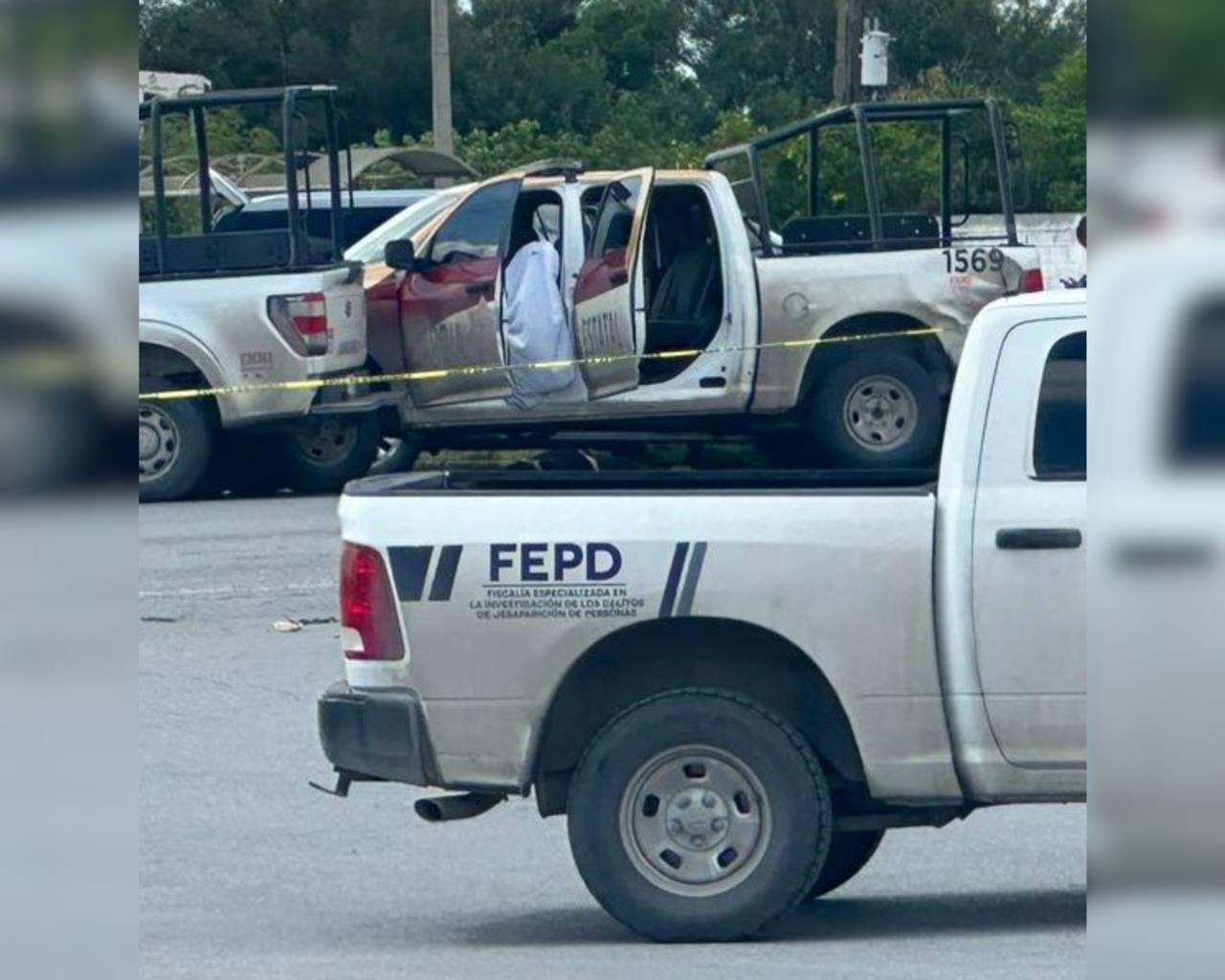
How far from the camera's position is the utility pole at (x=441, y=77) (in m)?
31.3

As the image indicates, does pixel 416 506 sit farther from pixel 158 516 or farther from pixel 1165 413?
pixel 158 516

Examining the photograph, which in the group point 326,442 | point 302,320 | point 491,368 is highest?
point 302,320

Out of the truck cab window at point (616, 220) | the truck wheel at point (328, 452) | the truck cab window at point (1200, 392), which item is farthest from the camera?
the truck wheel at point (328, 452)

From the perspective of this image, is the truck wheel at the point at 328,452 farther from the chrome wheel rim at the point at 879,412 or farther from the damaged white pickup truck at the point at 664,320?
the chrome wheel rim at the point at 879,412

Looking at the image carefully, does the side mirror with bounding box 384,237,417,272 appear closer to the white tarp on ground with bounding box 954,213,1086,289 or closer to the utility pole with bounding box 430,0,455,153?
the white tarp on ground with bounding box 954,213,1086,289

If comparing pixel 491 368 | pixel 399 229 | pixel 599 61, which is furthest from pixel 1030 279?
pixel 599 61

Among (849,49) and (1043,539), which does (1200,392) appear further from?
(849,49)

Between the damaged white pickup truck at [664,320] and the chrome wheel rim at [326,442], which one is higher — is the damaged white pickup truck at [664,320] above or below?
above

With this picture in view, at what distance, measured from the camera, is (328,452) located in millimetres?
16359

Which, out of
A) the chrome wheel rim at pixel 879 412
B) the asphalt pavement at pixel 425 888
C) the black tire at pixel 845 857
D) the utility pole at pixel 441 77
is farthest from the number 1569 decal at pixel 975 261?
the utility pole at pixel 441 77

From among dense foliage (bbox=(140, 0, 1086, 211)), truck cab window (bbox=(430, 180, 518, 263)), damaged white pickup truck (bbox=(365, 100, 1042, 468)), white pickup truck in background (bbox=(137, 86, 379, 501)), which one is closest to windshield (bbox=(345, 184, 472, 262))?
damaged white pickup truck (bbox=(365, 100, 1042, 468))

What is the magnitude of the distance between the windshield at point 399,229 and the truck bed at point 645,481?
942 cm

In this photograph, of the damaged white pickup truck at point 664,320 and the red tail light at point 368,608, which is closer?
the red tail light at point 368,608

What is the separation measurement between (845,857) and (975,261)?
955 cm
